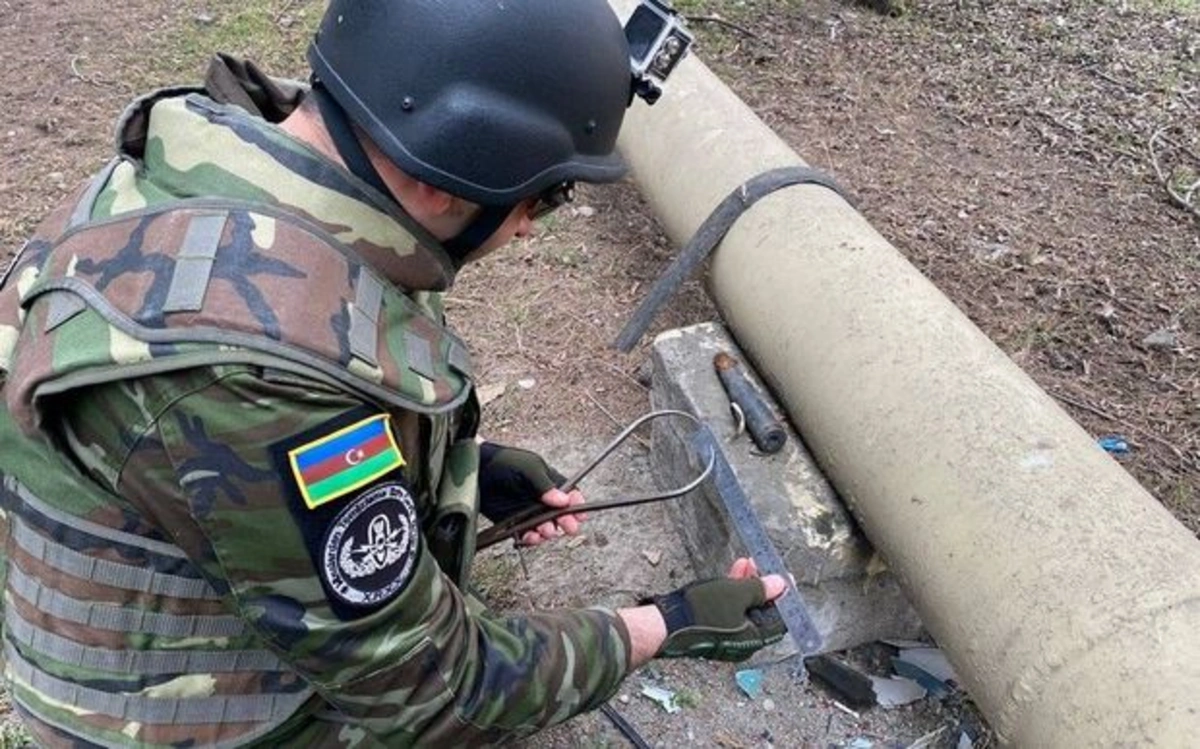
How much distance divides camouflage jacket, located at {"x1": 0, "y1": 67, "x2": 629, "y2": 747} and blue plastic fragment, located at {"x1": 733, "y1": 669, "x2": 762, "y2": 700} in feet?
3.01

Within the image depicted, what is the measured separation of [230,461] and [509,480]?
3.98 ft

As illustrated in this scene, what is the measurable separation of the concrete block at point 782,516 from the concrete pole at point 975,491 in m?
0.09

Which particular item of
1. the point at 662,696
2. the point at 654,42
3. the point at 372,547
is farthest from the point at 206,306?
the point at 662,696

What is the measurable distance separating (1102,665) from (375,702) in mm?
1265

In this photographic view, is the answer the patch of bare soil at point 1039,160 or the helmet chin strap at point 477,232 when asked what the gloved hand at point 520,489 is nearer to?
the helmet chin strap at point 477,232

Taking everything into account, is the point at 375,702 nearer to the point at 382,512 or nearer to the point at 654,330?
the point at 382,512

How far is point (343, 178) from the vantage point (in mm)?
1630

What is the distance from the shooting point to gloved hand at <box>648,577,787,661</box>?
2.15 m

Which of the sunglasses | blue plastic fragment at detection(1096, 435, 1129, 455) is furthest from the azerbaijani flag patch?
blue plastic fragment at detection(1096, 435, 1129, 455)

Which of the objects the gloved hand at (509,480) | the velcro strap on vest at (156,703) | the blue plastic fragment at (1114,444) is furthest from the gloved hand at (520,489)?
the blue plastic fragment at (1114,444)

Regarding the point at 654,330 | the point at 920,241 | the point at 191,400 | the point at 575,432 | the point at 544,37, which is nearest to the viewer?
the point at 191,400

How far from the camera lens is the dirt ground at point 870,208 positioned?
3.04 m

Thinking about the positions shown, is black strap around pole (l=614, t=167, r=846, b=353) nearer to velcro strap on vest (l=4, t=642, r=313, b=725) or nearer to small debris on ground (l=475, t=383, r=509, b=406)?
small debris on ground (l=475, t=383, r=509, b=406)

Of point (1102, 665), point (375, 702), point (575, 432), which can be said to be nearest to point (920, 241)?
point (575, 432)
